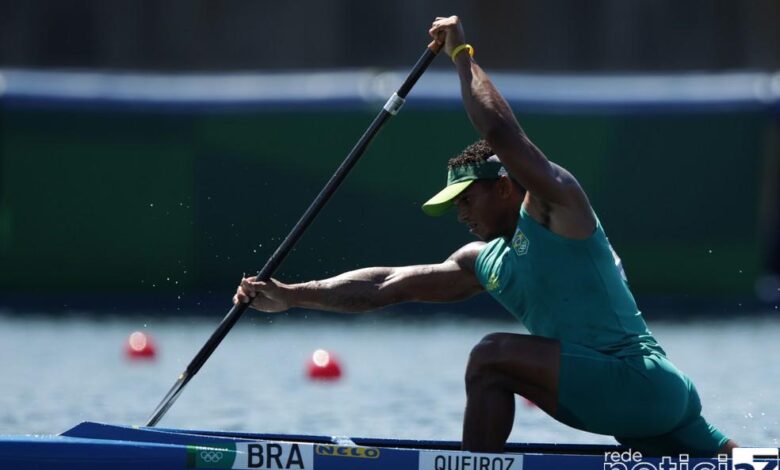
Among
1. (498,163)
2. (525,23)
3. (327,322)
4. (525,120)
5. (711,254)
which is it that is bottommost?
(498,163)

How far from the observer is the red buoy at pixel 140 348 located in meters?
12.9

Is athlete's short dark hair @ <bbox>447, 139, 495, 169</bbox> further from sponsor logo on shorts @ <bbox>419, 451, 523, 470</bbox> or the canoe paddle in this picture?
sponsor logo on shorts @ <bbox>419, 451, 523, 470</bbox>

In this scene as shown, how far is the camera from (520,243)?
6.12 meters

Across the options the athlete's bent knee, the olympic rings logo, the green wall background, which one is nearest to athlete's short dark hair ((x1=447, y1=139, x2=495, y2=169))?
the athlete's bent knee

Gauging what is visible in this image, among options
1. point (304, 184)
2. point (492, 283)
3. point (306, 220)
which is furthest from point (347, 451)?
point (304, 184)

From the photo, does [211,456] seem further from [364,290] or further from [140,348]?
[140,348]

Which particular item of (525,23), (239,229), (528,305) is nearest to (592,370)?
(528,305)

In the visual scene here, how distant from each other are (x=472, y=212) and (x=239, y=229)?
9021 millimetres

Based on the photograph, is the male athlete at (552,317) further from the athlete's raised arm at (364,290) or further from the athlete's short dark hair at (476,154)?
the athlete's raised arm at (364,290)

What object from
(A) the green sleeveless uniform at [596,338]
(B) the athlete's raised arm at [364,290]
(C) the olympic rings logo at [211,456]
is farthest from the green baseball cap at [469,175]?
(C) the olympic rings logo at [211,456]

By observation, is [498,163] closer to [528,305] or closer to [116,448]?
[528,305]

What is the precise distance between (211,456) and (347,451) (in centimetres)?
53

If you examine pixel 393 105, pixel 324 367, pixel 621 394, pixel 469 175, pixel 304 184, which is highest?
pixel 304 184

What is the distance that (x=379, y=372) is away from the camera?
12.4 metres
